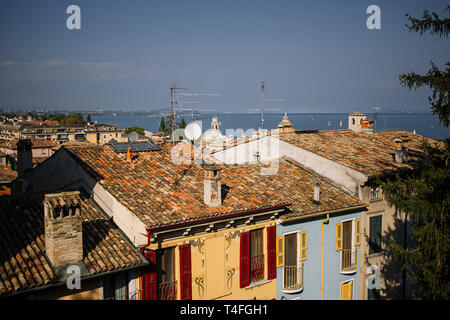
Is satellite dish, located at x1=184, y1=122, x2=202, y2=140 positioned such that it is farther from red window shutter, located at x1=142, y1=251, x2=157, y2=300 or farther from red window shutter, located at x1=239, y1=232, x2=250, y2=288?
red window shutter, located at x1=142, y1=251, x2=157, y2=300

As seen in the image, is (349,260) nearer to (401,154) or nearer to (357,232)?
(357,232)

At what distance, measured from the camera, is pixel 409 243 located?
703 inches

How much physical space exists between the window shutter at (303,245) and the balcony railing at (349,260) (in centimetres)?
218

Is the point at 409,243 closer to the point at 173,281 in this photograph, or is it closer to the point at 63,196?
the point at 173,281

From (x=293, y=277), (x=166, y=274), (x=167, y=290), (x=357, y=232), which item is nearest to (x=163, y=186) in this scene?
(x=166, y=274)

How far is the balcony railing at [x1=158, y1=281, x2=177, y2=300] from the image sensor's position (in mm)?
10773

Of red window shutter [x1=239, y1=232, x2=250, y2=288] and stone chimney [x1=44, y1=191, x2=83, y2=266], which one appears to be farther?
red window shutter [x1=239, y1=232, x2=250, y2=288]

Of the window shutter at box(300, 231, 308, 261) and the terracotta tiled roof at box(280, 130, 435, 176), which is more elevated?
the terracotta tiled roof at box(280, 130, 435, 176)

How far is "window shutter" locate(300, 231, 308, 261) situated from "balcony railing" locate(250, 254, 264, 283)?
183 cm

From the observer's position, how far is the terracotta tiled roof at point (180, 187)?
11180 mm

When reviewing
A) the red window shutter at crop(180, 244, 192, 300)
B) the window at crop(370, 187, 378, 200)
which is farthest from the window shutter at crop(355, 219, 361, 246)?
the red window shutter at crop(180, 244, 192, 300)

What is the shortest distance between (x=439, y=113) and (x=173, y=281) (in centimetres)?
894

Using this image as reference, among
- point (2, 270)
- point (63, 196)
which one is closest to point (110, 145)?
point (63, 196)
